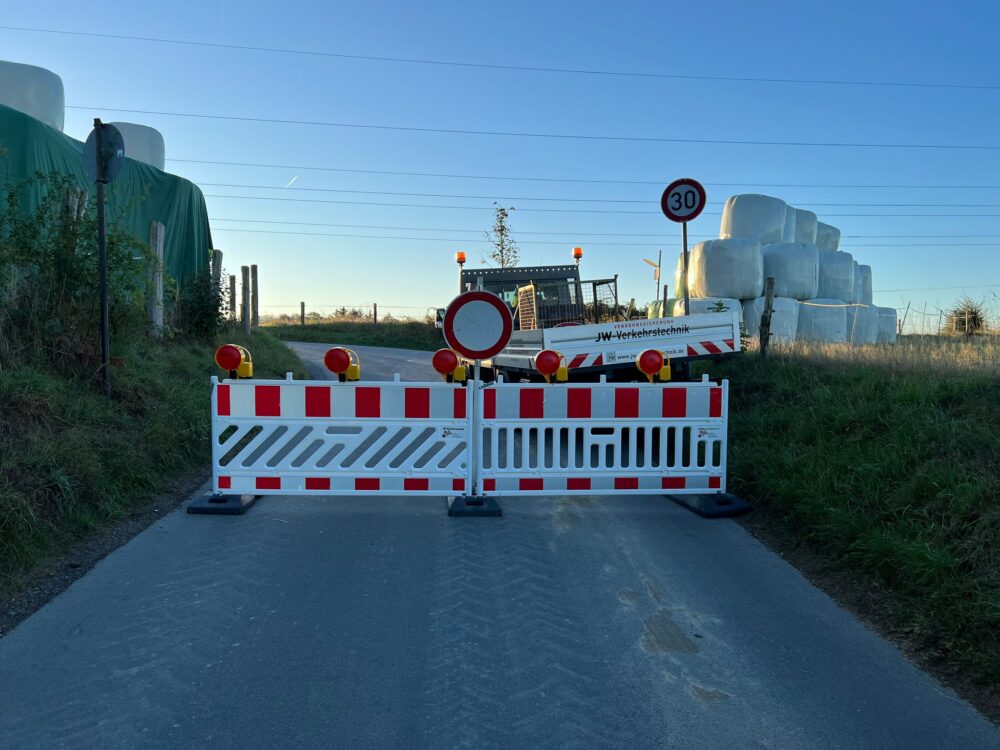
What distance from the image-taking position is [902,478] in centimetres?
575

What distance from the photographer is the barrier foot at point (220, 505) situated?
6309 mm

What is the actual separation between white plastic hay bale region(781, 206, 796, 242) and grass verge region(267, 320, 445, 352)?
16.0 metres

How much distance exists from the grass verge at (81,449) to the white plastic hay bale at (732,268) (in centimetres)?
1757

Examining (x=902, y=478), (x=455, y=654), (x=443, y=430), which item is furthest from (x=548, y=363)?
(x=455, y=654)

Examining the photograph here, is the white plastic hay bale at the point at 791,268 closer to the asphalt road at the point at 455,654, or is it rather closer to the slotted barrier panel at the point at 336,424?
the slotted barrier panel at the point at 336,424

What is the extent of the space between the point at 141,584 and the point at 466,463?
109 inches

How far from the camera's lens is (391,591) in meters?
4.57

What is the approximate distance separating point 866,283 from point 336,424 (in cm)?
2891

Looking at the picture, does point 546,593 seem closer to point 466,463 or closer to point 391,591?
point 391,591

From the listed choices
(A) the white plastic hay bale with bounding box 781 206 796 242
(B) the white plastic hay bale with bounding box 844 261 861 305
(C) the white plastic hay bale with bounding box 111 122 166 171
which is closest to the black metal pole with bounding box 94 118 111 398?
(C) the white plastic hay bale with bounding box 111 122 166 171

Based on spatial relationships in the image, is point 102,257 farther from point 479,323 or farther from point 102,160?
point 479,323

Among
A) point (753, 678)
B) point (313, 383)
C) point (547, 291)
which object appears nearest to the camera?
point (753, 678)

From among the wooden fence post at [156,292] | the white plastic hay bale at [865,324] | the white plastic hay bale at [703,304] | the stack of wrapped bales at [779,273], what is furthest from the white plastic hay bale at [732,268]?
the wooden fence post at [156,292]

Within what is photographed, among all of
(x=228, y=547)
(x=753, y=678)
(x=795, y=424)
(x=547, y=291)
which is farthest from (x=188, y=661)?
(x=547, y=291)
